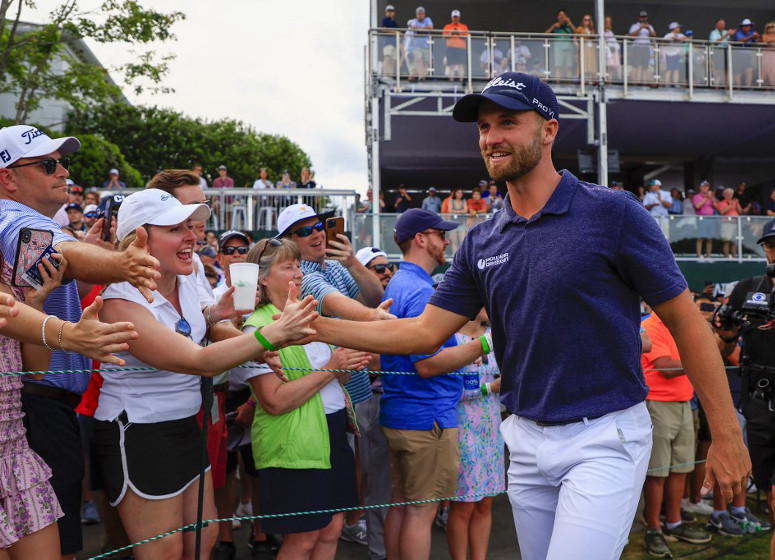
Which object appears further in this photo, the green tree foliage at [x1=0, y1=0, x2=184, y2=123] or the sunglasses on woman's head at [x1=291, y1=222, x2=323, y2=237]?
the green tree foliage at [x1=0, y1=0, x2=184, y2=123]

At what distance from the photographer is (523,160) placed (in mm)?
2527

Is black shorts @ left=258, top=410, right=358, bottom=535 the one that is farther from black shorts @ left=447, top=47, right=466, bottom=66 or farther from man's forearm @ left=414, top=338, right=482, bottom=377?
black shorts @ left=447, top=47, right=466, bottom=66

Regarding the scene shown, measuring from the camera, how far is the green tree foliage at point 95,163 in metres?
20.1

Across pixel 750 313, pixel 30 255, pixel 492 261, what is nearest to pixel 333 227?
pixel 492 261

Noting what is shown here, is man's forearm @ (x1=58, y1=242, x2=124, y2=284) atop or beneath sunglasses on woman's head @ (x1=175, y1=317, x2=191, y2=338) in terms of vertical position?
atop

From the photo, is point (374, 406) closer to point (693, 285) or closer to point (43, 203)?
point (43, 203)

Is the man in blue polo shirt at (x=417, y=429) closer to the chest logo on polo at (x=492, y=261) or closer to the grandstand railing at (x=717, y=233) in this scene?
the chest logo on polo at (x=492, y=261)

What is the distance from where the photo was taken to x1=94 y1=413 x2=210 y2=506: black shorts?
2918 millimetres

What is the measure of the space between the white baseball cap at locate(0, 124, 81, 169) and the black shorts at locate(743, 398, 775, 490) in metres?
4.46

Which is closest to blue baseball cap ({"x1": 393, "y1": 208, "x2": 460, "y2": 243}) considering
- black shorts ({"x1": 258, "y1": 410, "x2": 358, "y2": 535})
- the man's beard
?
black shorts ({"x1": 258, "y1": 410, "x2": 358, "y2": 535})

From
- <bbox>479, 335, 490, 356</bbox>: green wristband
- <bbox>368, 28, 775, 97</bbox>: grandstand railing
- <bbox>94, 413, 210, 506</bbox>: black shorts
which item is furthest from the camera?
<bbox>368, 28, 775, 97</bbox>: grandstand railing

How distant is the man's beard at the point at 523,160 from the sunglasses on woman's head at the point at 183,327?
1.57 m

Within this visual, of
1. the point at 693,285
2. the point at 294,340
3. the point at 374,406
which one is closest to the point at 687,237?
the point at 693,285

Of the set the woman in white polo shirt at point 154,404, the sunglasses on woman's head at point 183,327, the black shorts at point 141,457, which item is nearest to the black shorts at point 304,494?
the woman in white polo shirt at point 154,404
